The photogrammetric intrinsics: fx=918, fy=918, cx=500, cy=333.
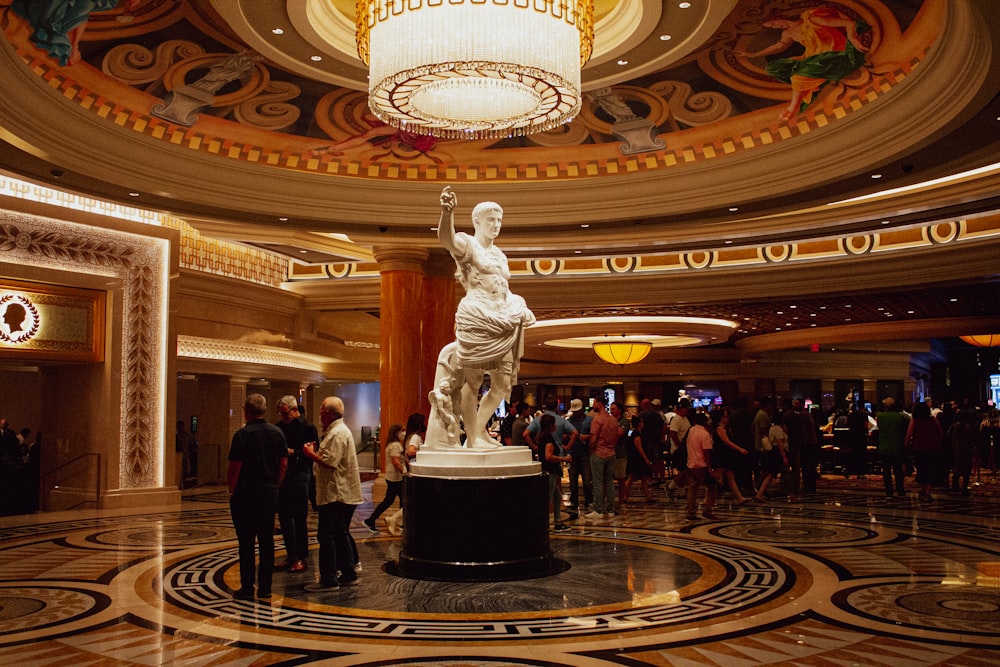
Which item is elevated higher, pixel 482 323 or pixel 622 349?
pixel 622 349

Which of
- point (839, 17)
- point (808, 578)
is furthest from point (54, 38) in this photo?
point (808, 578)

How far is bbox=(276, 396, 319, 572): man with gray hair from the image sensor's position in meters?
6.74

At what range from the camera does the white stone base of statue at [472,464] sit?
6.64 meters

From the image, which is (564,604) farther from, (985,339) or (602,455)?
(985,339)

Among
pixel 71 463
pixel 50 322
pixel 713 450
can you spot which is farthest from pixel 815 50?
pixel 71 463

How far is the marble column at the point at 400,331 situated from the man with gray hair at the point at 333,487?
5.82 meters

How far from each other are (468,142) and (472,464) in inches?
219

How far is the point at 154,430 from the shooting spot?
1159 centimetres

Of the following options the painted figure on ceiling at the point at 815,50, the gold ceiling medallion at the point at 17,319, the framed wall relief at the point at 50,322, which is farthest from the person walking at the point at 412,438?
the gold ceiling medallion at the point at 17,319

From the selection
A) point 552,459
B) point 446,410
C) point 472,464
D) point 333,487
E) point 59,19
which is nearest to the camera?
point 333,487

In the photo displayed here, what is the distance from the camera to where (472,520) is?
6.55 metres

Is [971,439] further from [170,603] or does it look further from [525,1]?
[170,603]

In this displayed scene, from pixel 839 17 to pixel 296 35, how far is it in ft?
15.5

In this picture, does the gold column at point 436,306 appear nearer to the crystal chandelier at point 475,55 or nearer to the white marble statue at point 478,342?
the white marble statue at point 478,342
